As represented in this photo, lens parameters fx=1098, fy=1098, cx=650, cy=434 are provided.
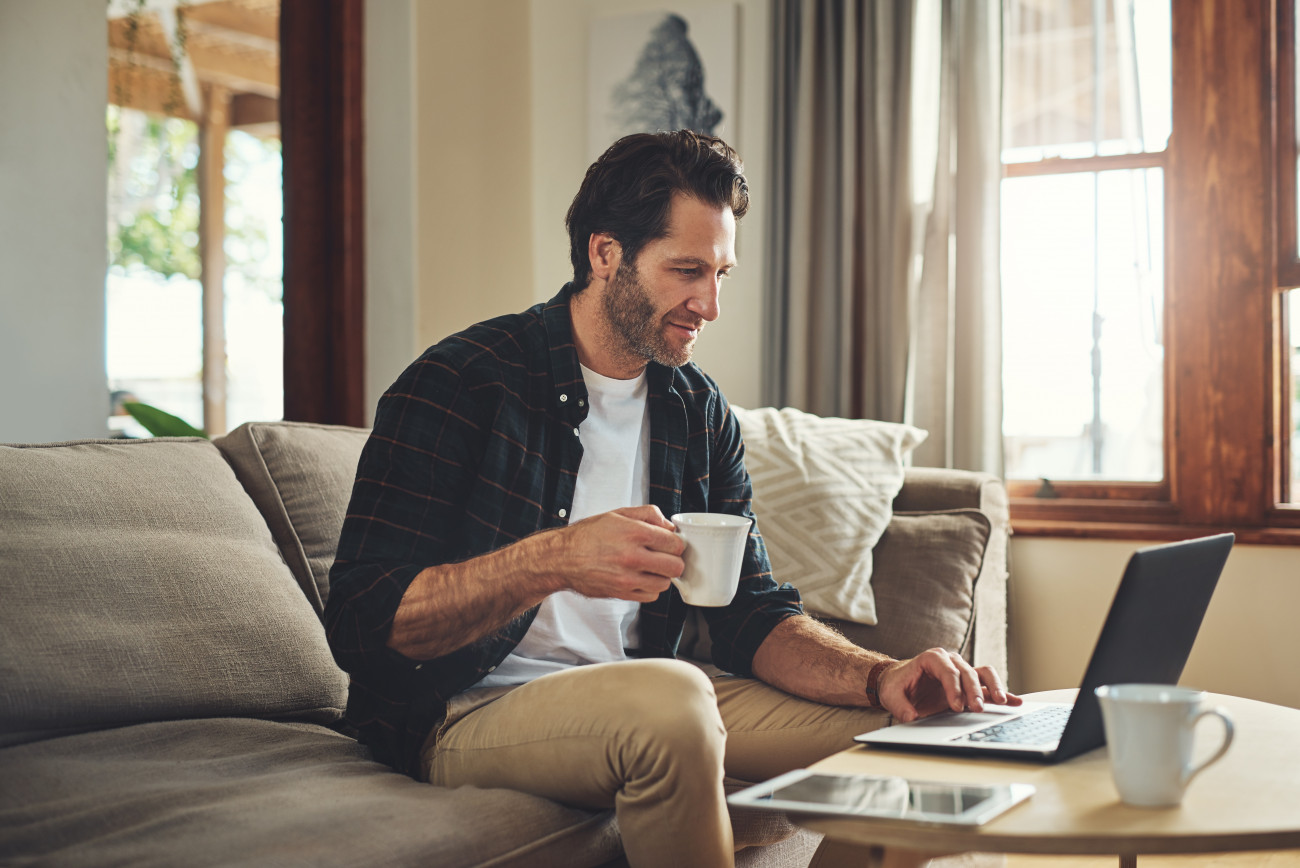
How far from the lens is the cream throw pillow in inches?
79.9

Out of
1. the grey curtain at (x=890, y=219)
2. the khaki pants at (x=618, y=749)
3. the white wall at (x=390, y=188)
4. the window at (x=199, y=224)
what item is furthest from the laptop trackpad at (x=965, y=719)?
the window at (x=199, y=224)

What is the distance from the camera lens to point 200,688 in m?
1.40

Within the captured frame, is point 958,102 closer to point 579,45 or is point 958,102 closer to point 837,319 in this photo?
point 837,319

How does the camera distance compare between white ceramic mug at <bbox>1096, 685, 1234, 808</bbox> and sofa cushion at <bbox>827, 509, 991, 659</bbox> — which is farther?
sofa cushion at <bbox>827, 509, 991, 659</bbox>

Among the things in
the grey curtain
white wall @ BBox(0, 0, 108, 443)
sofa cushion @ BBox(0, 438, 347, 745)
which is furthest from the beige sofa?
the grey curtain

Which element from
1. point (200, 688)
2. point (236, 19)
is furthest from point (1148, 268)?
point (236, 19)

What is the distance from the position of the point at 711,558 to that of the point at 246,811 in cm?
55

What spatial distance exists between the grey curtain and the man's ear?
127 cm

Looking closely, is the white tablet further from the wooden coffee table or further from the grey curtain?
the grey curtain

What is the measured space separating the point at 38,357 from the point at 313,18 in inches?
48.0

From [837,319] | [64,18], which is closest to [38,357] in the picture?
[64,18]

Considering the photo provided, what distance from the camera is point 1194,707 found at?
0.85 metres

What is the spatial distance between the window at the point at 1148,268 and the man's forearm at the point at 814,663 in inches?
53.0

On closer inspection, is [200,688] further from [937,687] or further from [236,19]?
[236,19]
